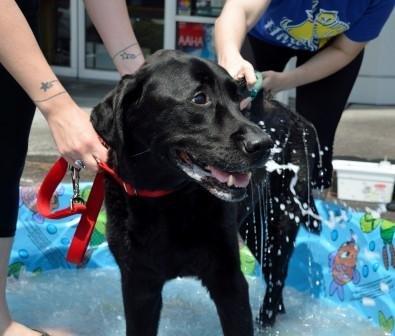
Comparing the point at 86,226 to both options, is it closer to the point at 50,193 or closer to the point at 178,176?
the point at 50,193

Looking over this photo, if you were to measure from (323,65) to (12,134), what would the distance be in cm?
163

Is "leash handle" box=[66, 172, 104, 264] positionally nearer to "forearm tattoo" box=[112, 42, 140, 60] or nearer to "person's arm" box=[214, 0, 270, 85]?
"forearm tattoo" box=[112, 42, 140, 60]

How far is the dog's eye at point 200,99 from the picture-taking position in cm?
225

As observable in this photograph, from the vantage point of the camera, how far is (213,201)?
261 centimetres

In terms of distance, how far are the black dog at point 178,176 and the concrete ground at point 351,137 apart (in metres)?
2.51

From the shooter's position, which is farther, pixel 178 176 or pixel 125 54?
pixel 125 54

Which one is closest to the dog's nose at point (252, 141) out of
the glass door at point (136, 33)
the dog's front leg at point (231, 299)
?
the dog's front leg at point (231, 299)

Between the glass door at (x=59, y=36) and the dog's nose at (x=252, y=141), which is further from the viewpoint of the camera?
the glass door at (x=59, y=36)

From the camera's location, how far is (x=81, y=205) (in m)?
2.57

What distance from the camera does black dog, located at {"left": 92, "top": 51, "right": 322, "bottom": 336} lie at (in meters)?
2.20

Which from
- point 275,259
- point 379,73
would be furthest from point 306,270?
point 379,73

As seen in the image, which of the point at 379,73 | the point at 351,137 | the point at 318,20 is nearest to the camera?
the point at 318,20

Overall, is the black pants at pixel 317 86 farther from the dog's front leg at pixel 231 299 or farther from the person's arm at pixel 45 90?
the person's arm at pixel 45 90

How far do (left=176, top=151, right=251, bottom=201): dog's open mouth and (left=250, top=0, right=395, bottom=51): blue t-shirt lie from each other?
1490 millimetres
